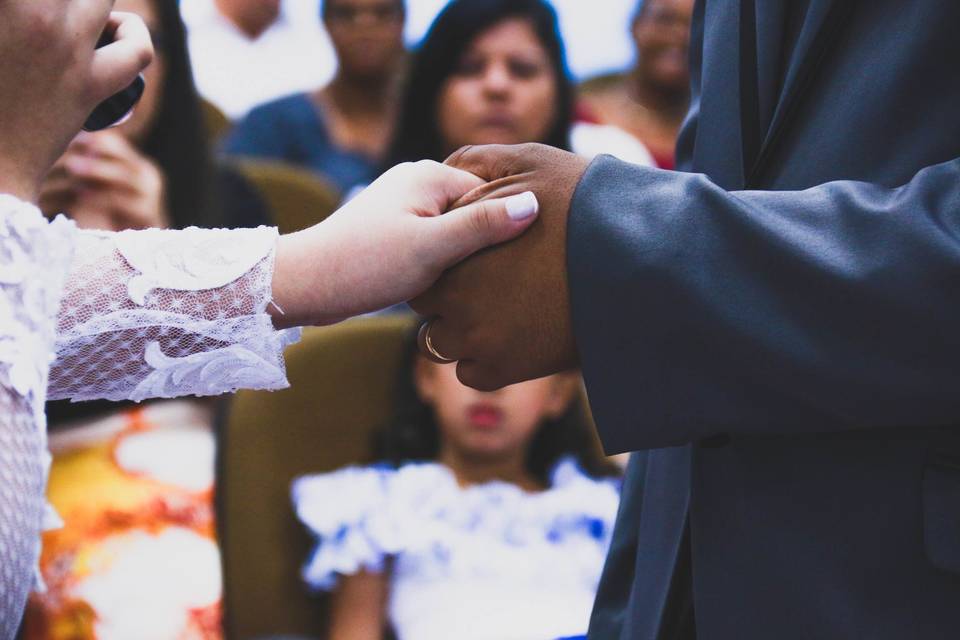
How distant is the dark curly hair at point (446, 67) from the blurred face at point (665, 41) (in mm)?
1124

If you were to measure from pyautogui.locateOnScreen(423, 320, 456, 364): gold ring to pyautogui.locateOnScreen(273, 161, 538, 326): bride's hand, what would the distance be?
3cm

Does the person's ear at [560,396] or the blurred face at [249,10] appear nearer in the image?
the person's ear at [560,396]

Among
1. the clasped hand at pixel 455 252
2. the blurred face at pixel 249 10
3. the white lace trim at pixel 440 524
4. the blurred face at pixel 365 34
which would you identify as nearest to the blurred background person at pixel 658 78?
the blurred face at pixel 365 34

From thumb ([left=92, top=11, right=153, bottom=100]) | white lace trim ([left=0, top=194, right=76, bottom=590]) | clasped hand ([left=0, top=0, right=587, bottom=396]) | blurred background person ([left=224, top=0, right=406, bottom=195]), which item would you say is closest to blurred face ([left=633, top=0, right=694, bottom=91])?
blurred background person ([left=224, top=0, right=406, bottom=195])

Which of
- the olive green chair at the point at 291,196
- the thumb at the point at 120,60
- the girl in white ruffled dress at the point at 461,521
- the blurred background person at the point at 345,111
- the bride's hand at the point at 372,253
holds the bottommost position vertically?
the girl in white ruffled dress at the point at 461,521

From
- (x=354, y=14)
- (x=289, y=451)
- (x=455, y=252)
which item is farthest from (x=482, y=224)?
(x=354, y=14)

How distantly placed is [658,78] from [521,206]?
10.2ft

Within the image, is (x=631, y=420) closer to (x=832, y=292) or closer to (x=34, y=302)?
(x=832, y=292)

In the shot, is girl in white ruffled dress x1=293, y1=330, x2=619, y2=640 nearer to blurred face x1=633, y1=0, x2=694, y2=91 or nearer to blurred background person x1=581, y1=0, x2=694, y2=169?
blurred background person x1=581, y1=0, x2=694, y2=169

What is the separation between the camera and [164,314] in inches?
39.9

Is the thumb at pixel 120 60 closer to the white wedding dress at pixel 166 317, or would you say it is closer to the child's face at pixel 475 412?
the white wedding dress at pixel 166 317

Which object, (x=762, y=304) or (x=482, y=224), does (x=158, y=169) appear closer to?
(x=482, y=224)

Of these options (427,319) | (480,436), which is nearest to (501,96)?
(480,436)

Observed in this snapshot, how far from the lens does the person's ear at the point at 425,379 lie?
2.21 metres
